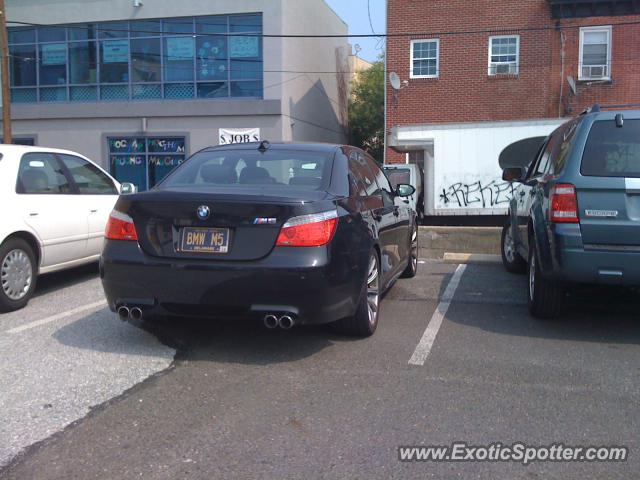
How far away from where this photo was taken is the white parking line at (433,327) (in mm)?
4812

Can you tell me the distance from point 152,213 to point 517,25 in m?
19.5

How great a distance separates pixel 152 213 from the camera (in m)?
4.54

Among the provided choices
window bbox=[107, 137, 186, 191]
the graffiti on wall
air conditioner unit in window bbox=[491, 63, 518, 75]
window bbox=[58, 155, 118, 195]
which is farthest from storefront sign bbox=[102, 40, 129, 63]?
window bbox=[58, 155, 118, 195]

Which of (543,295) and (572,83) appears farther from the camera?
(572,83)

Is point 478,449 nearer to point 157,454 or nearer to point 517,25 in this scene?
point 157,454

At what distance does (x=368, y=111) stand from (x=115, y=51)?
49.3 feet

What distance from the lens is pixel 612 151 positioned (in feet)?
17.0

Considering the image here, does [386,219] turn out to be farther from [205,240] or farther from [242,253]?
[205,240]

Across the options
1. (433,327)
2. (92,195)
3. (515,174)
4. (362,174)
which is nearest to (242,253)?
(362,174)

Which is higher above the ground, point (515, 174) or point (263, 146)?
point (263, 146)

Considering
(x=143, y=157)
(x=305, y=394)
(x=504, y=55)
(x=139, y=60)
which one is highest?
(x=139, y=60)

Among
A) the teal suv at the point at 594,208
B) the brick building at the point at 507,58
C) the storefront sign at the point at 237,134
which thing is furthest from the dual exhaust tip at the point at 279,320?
the storefront sign at the point at 237,134

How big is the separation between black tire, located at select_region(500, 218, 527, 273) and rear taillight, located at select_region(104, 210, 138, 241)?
503cm

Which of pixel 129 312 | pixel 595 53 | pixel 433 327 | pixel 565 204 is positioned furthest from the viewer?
pixel 595 53
